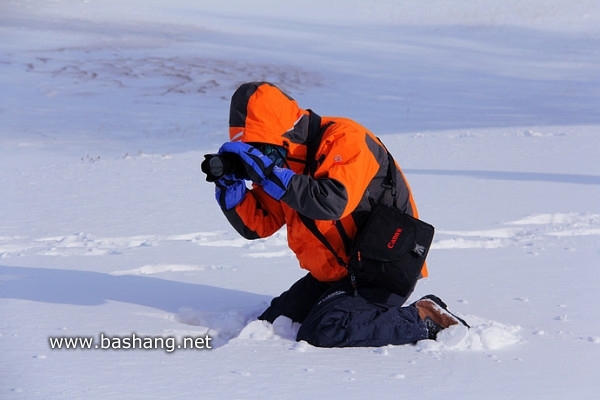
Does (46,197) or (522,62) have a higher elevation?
(522,62)

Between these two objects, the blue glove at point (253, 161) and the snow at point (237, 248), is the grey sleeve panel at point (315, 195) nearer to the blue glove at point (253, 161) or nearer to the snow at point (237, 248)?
the blue glove at point (253, 161)

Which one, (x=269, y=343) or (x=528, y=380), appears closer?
(x=528, y=380)

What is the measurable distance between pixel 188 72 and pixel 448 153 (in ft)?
35.6

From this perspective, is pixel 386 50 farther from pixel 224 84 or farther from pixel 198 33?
pixel 224 84

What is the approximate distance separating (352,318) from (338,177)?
55 centimetres

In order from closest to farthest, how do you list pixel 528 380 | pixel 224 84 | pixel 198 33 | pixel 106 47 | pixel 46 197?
pixel 528 380 → pixel 46 197 → pixel 224 84 → pixel 106 47 → pixel 198 33

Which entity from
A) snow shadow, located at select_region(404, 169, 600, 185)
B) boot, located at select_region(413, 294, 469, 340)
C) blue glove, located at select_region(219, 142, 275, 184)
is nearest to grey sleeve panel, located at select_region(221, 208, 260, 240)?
blue glove, located at select_region(219, 142, 275, 184)

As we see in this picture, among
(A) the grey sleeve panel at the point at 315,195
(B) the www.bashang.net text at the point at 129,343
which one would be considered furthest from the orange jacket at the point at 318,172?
(B) the www.bashang.net text at the point at 129,343

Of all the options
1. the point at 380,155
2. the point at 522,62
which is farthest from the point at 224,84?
the point at 380,155

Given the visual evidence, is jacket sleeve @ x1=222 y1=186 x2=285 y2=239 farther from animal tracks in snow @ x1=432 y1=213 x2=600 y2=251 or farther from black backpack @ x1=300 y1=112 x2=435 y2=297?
animal tracks in snow @ x1=432 y1=213 x2=600 y2=251

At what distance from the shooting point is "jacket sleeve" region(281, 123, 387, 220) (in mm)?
3385

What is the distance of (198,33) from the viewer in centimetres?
2344

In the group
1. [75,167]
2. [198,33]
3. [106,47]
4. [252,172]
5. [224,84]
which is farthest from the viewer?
[198,33]

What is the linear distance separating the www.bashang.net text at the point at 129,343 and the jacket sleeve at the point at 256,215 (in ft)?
2.03
